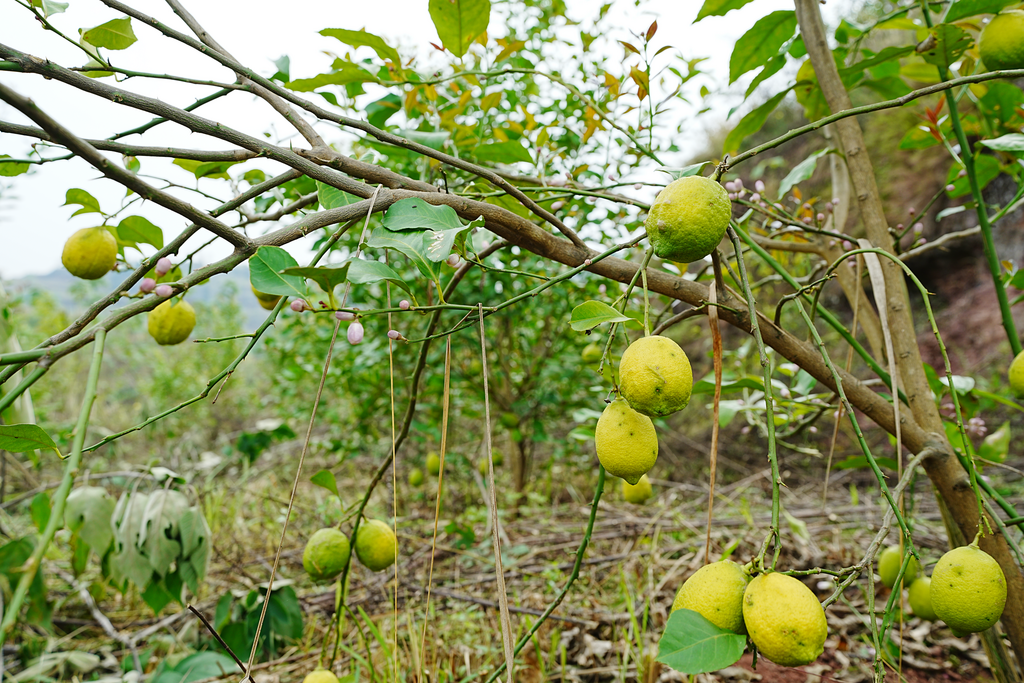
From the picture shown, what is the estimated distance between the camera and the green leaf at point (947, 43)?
834 millimetres

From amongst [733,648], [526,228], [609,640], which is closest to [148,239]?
[526,228]

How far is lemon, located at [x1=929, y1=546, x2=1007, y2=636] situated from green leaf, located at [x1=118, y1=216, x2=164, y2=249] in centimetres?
109

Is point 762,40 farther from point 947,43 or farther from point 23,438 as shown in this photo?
point 23,438

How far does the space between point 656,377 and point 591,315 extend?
3.6 inches

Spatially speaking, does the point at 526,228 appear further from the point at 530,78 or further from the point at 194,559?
the point at 530,78

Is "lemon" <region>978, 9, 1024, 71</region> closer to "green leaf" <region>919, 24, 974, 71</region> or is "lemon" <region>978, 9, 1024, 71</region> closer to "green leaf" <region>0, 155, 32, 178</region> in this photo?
"green leaf" <region>919, 24, 974, 71</region>

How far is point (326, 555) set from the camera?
0.96 m

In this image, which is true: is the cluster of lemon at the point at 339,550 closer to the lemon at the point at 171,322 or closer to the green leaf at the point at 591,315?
the lemon at the point at 171,322

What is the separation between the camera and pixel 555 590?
5.61 feet

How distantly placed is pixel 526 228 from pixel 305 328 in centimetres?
213

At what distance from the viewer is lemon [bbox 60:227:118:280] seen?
2.30ft

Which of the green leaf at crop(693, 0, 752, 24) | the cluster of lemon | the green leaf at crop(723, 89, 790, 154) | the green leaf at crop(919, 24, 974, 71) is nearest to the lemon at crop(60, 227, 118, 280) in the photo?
the cluster of lemon

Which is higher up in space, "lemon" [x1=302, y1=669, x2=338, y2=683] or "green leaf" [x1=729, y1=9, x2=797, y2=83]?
"green leaf" [x1=729, y1=9, x2=797, y2=83]

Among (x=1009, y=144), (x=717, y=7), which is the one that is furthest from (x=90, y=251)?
(x=1009, y=144)
